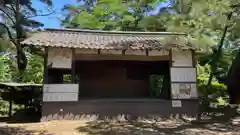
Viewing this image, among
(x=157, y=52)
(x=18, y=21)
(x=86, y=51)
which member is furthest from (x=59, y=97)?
(x=18, y=21)

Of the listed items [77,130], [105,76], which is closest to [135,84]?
[105,76]

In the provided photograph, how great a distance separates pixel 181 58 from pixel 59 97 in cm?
478

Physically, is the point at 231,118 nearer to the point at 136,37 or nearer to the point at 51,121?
the point at 136,37

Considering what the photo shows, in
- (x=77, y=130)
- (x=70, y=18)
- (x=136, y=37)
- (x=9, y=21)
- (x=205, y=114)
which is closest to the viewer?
(x=77, y=130)

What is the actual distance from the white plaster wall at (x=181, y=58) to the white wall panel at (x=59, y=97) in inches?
154

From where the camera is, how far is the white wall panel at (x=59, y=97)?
342 inches

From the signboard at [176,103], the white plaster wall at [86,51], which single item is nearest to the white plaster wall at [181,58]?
the signboard at [176,103]

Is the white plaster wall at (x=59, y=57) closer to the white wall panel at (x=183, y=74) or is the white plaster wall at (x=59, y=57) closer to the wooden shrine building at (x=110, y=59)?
the wooden shrine building at (x=110, y=59)

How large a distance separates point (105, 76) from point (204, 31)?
6690 millimetres

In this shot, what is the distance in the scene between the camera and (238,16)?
6602 mm

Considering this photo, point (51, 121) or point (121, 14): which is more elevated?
point (121, 14)

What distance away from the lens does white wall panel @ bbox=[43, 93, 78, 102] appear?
8.69 meters

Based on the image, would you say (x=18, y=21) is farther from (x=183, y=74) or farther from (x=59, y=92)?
(x=183, y=74)

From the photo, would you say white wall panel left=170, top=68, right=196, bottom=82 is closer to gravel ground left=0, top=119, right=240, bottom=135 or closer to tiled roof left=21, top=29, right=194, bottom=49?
tiled roof left=21, top=29, right=194, bottom=49
